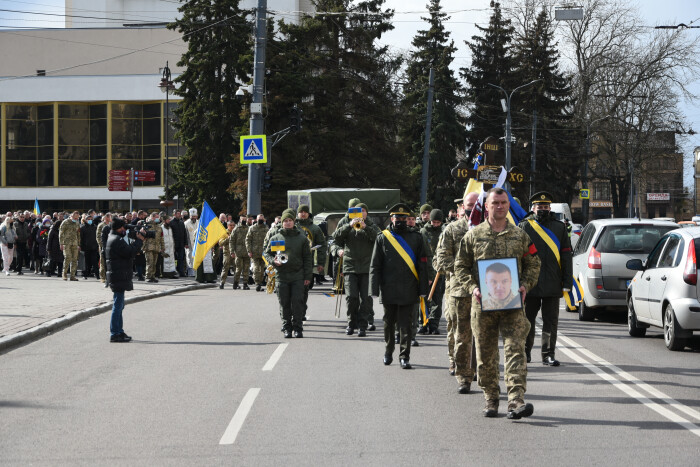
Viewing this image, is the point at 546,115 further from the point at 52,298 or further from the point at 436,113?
the point at 52,298

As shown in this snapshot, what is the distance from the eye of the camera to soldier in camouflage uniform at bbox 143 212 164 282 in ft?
83.7

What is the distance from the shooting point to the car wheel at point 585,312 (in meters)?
15.9

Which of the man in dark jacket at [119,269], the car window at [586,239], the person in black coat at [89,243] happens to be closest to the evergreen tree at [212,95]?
the person in black coat at [89,243]

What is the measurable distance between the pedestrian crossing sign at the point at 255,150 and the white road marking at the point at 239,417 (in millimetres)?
17094

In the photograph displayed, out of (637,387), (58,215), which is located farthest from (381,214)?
(637,387)

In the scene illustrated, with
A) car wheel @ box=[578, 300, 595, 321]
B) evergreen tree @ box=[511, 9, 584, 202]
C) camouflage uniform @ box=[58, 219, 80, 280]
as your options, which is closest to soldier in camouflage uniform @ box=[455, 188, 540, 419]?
car wheel @ box=[578, 300, 595, 321]

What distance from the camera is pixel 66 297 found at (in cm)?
1936

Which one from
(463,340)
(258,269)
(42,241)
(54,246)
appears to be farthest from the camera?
(42,241)

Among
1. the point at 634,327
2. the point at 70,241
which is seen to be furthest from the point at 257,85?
the point at 634,327

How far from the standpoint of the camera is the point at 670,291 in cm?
1192

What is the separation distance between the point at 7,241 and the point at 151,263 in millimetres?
6266

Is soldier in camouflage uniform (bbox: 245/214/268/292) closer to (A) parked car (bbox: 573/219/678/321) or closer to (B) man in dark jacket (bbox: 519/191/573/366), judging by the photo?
(A) parked car (bbox: 573/219/678/321)

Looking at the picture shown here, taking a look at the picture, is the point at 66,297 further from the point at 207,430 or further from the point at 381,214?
the point at 207,430

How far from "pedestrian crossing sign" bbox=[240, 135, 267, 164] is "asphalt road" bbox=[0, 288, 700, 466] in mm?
12697
